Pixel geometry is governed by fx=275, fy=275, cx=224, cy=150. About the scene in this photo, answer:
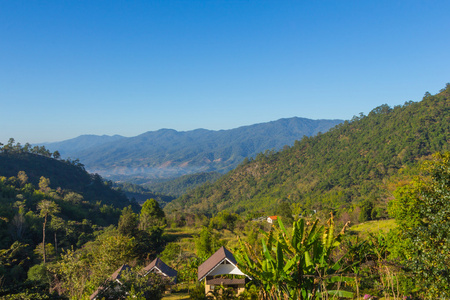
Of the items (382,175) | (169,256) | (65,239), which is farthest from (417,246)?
(382,175)

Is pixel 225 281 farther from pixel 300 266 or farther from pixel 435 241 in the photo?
pixel 300 266

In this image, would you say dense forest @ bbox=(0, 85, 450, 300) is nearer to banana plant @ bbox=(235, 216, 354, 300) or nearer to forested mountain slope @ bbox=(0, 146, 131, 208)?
banana plant @ bbox=(235, 216, 354, 300)

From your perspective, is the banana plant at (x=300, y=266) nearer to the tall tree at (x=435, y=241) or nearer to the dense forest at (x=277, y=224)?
the dense forest at (x=277, y=224)

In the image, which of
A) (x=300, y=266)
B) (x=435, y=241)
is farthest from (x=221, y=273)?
(x=300, y=266)

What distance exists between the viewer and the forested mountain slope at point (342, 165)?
68.5m

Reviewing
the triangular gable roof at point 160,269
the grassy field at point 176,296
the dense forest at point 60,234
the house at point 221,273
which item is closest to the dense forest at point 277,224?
the dense forest at point 60,234

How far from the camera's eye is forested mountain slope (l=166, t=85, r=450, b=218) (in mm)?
68500

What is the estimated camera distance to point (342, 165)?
86562mm

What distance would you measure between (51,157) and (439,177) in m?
106

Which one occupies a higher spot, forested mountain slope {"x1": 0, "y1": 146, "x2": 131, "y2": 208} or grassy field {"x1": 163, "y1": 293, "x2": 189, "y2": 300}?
forested mountain slope {"x1": 0, "y1": 146, "x2": 131, "y2": 208}

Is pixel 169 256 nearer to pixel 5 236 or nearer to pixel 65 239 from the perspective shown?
pixel 65 239

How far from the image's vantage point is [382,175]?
70.7 metres

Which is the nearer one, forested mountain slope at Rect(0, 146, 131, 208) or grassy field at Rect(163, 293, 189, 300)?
grassy field at Rect(163, 293, 189, 300)

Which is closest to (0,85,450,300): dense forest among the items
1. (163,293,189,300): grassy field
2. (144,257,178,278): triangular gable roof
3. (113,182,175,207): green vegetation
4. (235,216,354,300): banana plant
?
(235,216,354,300): banana plant
